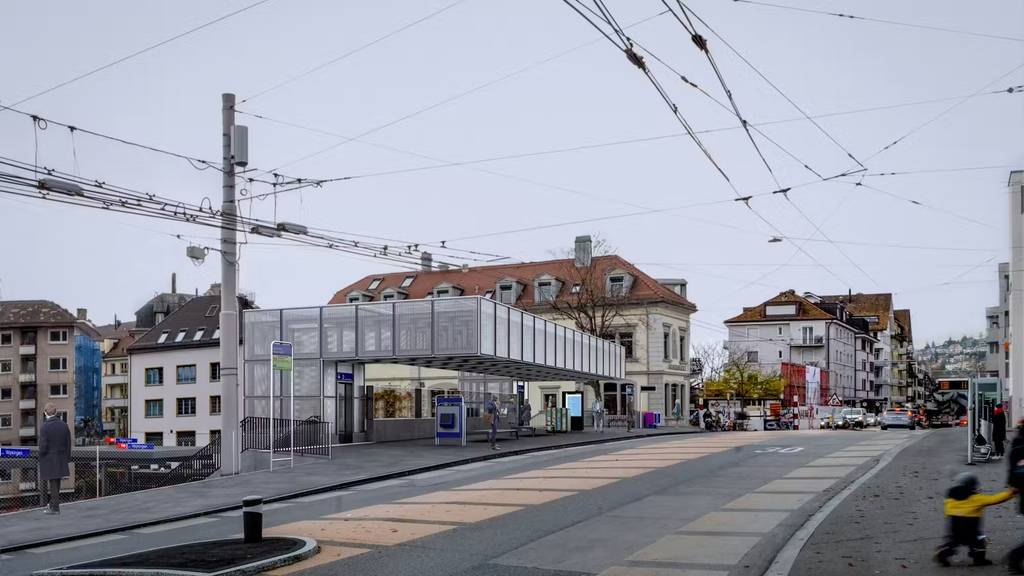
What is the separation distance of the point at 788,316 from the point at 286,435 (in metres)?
81.9

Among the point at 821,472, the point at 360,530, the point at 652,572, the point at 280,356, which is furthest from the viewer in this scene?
the point at 280,356

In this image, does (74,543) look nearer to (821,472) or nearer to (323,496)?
(323,496)

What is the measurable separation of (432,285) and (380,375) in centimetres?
1675

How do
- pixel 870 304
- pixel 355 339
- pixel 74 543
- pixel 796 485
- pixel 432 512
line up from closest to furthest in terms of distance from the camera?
pixel 74 543, pixel 432 512, pixel 796 485, pixel 355 339, pixel 870 304

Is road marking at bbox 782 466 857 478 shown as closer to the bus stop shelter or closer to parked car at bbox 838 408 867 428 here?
the bus stop shelter

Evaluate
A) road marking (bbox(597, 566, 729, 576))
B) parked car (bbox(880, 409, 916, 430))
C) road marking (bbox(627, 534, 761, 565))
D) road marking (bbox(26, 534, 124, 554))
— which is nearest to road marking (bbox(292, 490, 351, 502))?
road marking (bbox(26, 534, 124, 554))

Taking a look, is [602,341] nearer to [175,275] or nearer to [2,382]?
[2,382]

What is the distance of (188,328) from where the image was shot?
84812 mm

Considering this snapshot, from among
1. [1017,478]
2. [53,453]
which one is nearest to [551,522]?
[1017,478]

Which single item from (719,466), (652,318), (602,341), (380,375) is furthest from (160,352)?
(719,466)

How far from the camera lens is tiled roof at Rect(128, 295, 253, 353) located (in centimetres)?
8225

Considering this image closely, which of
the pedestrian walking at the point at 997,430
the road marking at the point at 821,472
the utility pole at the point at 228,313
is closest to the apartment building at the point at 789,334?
the pedestrian walking at the point at 997,430

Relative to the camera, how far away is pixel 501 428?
41.4 m

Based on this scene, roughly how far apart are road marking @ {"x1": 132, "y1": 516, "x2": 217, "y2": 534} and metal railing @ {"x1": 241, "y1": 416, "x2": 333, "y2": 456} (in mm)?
9364
